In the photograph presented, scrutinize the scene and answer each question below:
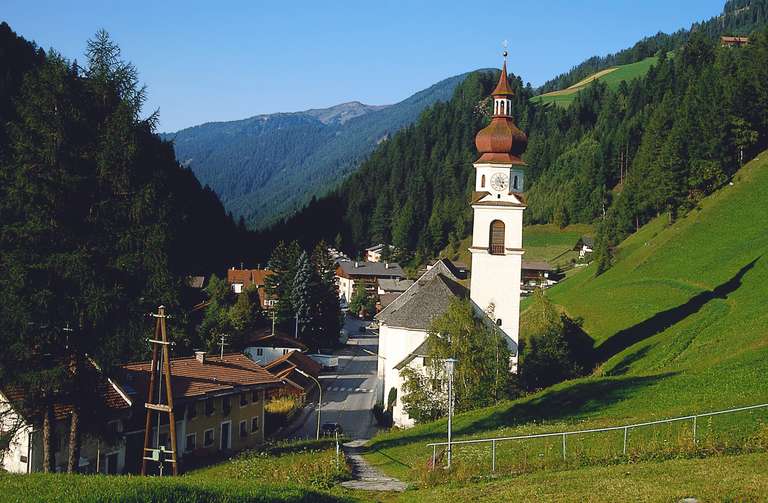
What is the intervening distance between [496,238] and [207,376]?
55.1ft

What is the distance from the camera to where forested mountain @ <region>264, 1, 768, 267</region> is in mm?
65938

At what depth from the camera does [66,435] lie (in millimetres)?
26359

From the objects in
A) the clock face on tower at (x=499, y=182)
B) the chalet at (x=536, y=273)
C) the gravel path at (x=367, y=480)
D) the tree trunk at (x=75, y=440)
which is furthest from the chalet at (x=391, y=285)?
the tree trunk at (x=75, y=440)

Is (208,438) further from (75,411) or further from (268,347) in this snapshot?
(268,347)

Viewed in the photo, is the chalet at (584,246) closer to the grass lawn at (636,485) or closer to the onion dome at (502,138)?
the onion dome at (502,138)

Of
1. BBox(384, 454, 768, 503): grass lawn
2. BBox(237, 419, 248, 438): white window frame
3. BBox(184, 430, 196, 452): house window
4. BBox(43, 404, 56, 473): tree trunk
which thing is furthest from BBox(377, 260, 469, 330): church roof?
BBox(384, 454, 768, 503): grass lawn

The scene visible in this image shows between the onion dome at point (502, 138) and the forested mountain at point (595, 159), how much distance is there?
94.5 ft

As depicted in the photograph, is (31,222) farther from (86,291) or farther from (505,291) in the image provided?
(505,291)

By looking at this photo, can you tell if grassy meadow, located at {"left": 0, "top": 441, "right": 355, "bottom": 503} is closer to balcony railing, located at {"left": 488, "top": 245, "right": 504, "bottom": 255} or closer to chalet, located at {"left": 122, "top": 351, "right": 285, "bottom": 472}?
chalet, located at {"left": 122, "top": 351, "right": 285, "bottom": 472}

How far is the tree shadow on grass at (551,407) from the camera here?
90.1 ft

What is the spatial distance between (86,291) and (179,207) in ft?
11.2

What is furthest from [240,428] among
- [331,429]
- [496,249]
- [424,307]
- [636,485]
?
[636,485]

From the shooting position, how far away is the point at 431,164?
602ft

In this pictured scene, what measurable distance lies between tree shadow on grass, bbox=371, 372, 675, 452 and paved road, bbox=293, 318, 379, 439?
1100cm
